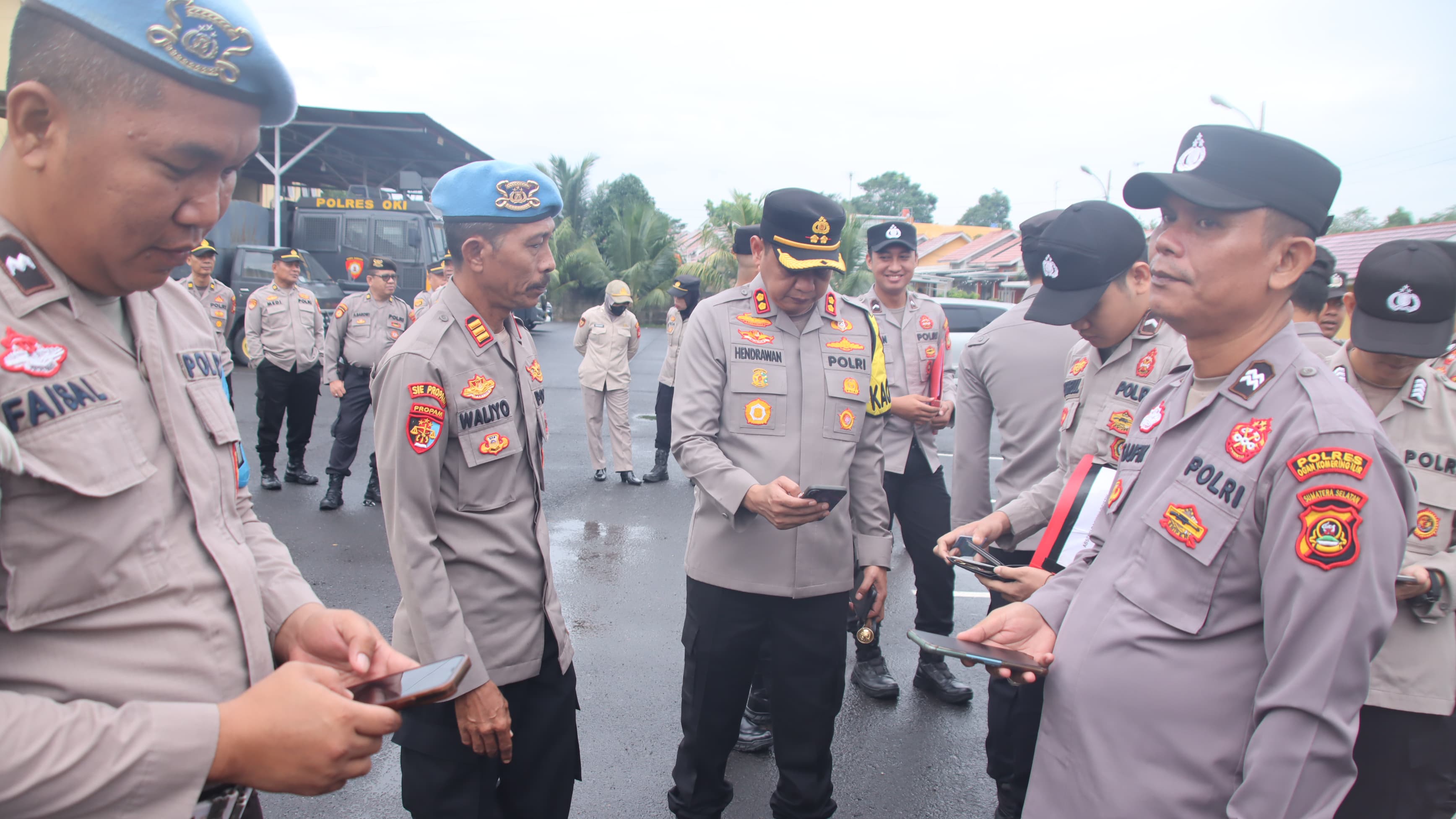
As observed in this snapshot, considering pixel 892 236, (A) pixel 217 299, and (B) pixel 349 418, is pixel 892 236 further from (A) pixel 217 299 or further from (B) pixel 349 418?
(A) pixel 217 299

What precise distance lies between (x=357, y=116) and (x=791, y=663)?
63.2ft

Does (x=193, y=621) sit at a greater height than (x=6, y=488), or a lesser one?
lesser

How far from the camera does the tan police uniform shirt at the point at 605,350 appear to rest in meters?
8.19

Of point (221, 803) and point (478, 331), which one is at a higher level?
point (478, 331)

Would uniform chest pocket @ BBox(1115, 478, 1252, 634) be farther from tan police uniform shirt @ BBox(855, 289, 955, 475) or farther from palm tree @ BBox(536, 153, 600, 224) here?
palm tree @ BBox(536, 153, 600, 224)

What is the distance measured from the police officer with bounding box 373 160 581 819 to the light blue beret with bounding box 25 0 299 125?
3.06 feet

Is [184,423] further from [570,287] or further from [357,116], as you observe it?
[570,287]

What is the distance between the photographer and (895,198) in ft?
244

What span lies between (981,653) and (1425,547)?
5.60ft

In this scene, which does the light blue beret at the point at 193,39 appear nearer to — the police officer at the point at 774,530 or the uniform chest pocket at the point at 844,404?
the police officer at the point at 774,530

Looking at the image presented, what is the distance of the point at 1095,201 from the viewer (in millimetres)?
2805

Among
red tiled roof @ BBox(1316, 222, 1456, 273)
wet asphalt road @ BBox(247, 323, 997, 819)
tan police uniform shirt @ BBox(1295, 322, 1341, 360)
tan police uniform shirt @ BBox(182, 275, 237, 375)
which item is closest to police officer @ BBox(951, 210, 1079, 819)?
wet asphalt road @ BBox(247, 323, 997, 819)

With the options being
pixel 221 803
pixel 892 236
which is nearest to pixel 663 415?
pixel 892 236

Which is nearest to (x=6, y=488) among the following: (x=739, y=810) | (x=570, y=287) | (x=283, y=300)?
(x=739, y=810)
